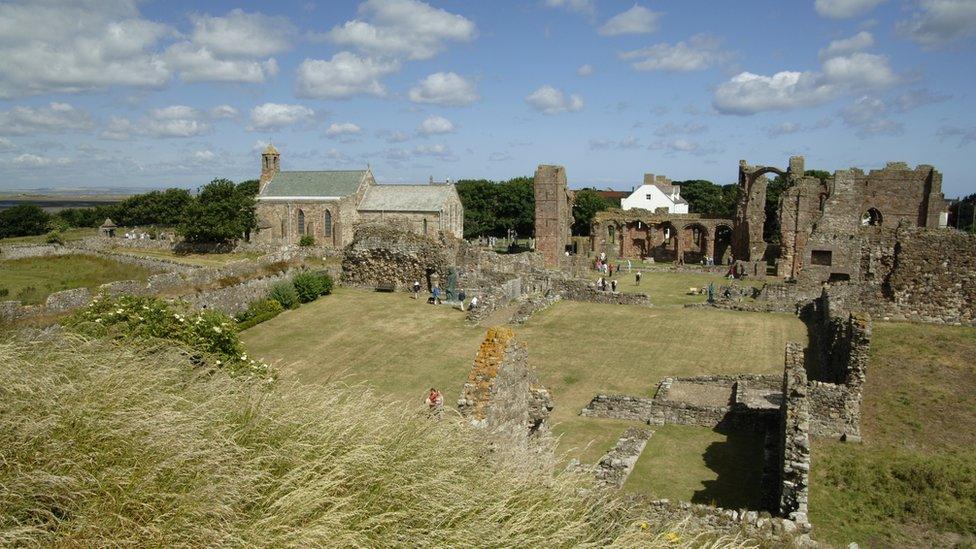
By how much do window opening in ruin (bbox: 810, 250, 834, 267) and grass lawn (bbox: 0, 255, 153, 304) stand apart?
35.3m

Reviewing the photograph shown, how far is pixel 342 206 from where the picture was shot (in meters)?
57.4

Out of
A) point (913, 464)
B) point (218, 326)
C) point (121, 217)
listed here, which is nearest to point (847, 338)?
point (913, 464)

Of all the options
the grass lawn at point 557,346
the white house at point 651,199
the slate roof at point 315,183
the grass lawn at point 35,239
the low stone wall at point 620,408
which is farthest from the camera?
the white house at point 651,199

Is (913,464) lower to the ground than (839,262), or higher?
lower

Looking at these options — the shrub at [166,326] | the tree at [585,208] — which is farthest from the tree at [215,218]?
the shrub at [166,326]

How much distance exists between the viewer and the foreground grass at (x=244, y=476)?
4.30 metres

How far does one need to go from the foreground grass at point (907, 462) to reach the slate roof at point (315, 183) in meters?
49.4

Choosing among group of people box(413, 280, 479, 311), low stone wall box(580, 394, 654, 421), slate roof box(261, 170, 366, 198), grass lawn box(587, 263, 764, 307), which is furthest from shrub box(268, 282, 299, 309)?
slate roof box(261, 170, 366, 198)

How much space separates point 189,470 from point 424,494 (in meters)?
1.84

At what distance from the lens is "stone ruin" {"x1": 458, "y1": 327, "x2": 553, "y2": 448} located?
8.55m

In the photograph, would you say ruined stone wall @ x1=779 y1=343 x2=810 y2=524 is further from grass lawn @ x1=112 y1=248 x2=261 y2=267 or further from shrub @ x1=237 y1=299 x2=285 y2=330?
grass lawn @ x1=112 y1=248 x2=261 y2=267

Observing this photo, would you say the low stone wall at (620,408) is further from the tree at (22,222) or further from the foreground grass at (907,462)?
the tree at (22,222)

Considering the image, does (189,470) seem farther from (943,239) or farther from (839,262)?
(839,262)

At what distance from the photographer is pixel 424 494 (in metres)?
5.23
